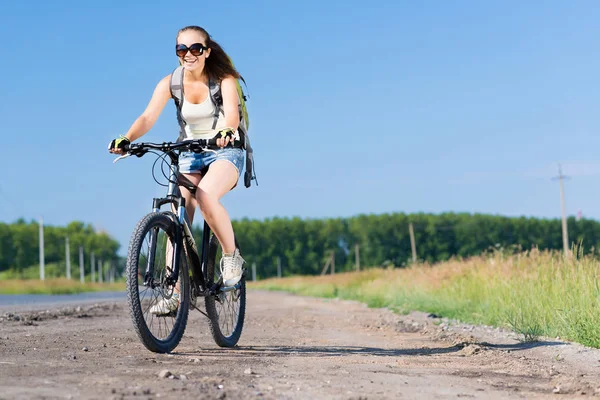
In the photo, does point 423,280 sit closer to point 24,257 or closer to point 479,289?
point 479,289

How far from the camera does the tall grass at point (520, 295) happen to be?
24.0ft

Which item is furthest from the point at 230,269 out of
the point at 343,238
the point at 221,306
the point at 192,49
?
the point at 343,238

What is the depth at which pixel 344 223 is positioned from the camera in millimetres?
135875

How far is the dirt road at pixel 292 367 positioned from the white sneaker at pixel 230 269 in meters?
0.54

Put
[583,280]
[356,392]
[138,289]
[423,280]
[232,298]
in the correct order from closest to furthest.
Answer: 1. [356,392]
2. [138,289]
3. [232,298]
4. [583,280]
5. [423,280]

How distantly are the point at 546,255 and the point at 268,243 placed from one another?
4791 inches

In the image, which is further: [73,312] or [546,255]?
[546,255]

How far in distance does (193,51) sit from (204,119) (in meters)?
0.49

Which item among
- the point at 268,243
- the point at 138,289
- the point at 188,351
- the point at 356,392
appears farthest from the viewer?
the point at 268,243

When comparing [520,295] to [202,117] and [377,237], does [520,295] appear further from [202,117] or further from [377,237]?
[377,237]

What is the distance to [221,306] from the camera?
636 cm

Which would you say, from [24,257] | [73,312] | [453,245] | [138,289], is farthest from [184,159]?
[453,245]

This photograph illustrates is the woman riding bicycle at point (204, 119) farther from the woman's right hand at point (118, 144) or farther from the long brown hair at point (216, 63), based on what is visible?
the woman's right hand at point (118, 144)

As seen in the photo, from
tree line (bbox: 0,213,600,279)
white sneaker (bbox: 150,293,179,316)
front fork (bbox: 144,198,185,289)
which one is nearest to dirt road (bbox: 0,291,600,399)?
white sneaker (bbox: 150,293,179,316)
